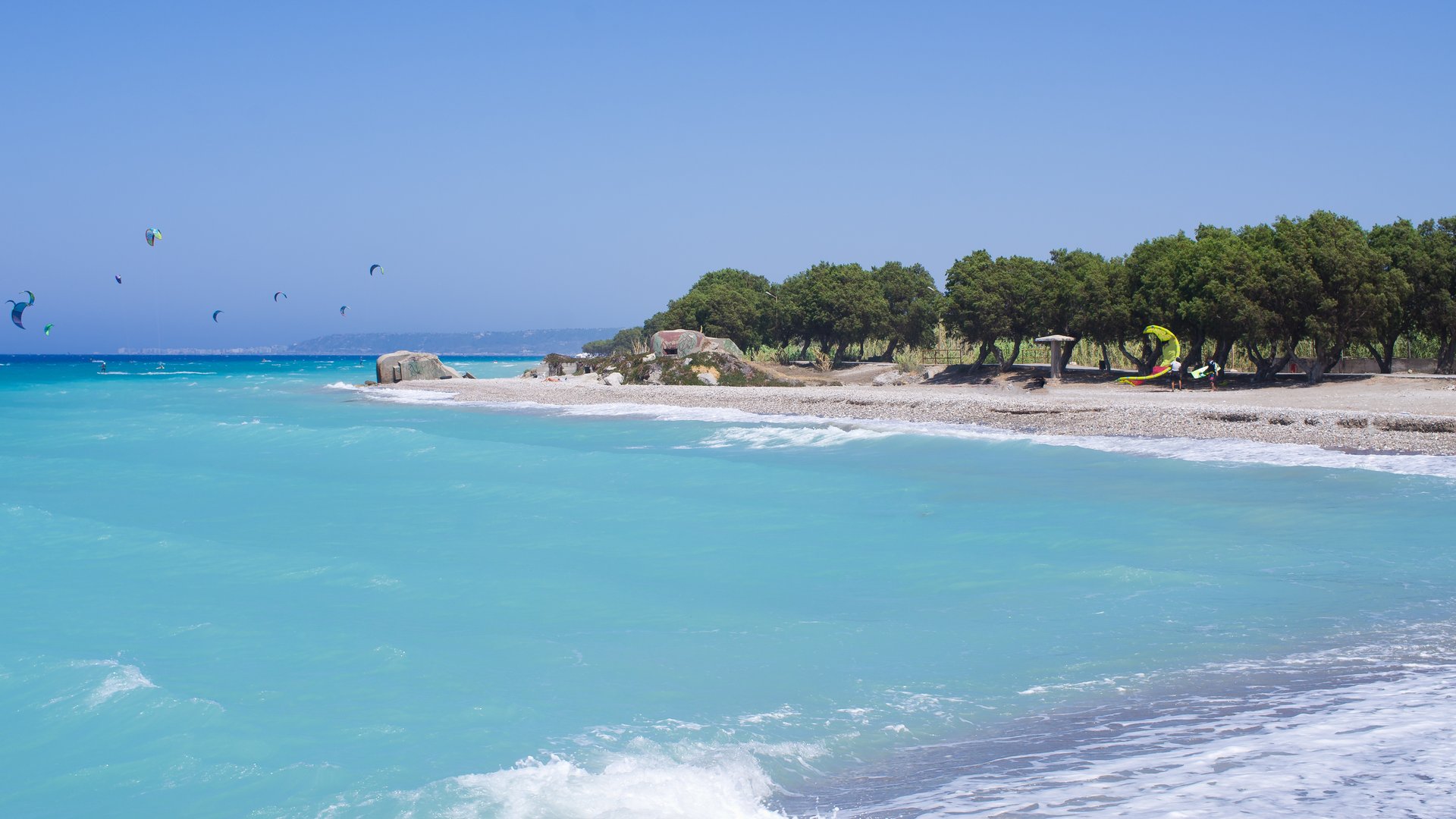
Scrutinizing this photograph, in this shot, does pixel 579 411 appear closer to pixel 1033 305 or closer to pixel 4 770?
pixel 1033 305

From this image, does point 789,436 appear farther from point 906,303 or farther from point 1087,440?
point 906,303

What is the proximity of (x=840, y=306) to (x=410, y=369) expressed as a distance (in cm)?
2427

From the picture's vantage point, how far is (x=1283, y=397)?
91.2 ft

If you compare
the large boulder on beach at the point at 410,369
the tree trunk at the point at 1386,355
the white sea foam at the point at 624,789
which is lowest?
the white sea foam at the point at 624,789

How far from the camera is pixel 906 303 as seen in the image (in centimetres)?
5853

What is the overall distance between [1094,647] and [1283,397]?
24.1 m

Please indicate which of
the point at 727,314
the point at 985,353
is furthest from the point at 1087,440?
the point at 727,314

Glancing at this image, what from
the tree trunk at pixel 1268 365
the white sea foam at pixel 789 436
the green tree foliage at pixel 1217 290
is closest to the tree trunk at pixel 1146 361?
the green tree foliage at pixel 1217 290

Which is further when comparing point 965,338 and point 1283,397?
point 965,338

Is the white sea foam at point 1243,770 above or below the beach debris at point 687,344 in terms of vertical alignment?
below

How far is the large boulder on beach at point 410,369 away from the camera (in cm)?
5622

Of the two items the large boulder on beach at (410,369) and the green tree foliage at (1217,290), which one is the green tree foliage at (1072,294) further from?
the large boulder on beach at (410,369)

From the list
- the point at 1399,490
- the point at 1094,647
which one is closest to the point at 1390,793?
the point at 1094,647

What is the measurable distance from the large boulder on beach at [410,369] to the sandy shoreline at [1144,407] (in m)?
16.5
